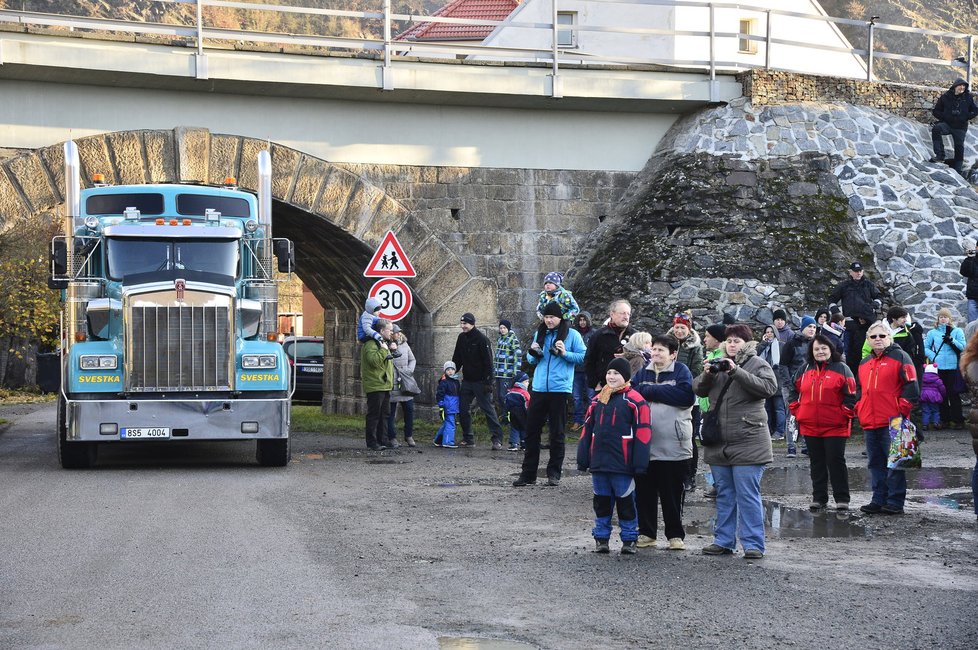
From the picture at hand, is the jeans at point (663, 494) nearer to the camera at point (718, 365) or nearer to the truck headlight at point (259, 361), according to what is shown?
the camera at point (718, 365)

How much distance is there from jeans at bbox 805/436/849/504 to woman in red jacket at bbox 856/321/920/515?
0.23m

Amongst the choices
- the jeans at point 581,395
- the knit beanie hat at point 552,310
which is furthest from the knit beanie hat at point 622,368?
the jeans at point 581,395

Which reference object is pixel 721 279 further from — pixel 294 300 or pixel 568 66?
pixel 294 300

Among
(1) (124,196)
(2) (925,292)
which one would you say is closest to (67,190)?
(1) (124,196)

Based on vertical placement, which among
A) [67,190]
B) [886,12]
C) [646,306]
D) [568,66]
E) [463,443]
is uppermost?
[886,12]

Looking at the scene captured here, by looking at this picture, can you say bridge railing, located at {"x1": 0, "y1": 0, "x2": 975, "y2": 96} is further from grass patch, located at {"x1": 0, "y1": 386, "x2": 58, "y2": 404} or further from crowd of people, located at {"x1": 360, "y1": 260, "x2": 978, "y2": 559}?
grass patch, located at {"x1": 0, "y1": 386, "x2": 58, "y2": 404}

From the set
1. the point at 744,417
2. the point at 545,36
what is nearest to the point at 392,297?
the point at 744,417

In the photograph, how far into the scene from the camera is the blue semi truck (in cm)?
1450

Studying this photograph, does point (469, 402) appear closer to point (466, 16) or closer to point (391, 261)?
point (391, 261)

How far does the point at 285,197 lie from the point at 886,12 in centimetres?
6485

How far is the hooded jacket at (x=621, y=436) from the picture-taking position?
30.9ft

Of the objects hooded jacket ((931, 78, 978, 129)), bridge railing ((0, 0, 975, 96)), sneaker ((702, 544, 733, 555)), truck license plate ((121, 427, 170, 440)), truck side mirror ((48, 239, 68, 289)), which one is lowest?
sneaker ((702, 544, 733, 555))

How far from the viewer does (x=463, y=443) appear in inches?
744

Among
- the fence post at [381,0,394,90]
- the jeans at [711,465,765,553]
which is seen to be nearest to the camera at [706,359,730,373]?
the jeans at [711,465,765,553]
